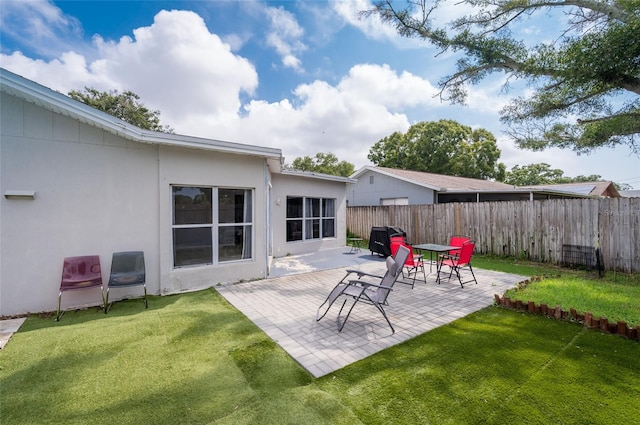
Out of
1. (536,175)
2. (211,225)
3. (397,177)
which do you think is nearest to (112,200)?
(211,225)

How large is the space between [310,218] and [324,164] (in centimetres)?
3316

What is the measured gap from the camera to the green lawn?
7.98ft

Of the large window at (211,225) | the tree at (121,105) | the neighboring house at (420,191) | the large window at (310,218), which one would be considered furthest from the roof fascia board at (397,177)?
the tree at (121,105)

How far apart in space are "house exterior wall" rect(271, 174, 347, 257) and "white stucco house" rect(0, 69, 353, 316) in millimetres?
3102

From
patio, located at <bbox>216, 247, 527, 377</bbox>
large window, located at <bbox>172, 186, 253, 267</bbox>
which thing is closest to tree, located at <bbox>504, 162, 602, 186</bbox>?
patio, located at <bbox>216, 247, 527, 377</bbox>

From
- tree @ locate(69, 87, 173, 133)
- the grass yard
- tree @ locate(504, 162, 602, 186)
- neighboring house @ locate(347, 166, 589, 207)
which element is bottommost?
the grass yard

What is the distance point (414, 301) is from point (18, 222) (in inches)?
288

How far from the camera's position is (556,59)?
5.88 meters

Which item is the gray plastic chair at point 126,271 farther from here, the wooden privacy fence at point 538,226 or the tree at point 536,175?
the tree at point 536,175

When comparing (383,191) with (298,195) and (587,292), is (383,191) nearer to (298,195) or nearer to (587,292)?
(298,195)

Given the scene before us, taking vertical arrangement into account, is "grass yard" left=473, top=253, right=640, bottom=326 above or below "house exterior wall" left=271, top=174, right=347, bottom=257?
below

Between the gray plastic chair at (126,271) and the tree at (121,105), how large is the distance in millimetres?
20478

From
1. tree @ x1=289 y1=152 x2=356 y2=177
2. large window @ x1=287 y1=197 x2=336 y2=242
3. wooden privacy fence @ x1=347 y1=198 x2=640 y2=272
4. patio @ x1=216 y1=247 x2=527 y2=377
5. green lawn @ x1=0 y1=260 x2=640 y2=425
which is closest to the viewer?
green lawn @ x1=0 y1=260 x2=640 y2=425

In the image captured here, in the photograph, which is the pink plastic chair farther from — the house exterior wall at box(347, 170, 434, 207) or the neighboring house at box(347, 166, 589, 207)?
the neighboring house at box(347, 166, 589, 207)
